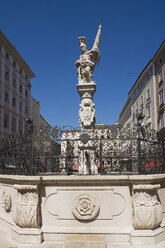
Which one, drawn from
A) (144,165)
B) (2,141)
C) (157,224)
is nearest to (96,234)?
(157,224)

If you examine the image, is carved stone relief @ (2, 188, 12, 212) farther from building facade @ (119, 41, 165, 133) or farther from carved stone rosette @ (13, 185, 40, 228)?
building facade @ (119, 41, 165, 133)

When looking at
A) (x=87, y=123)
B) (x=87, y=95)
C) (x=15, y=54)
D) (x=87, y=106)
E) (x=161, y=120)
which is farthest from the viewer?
(x=15, y=54)

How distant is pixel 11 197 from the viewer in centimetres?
537

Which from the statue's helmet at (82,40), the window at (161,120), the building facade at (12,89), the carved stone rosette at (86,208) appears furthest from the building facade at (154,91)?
the carved stone rosette at (86,208)

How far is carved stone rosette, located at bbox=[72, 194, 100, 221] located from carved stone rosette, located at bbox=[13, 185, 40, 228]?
0.79 m

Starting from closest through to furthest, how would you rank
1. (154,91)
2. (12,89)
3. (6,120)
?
(154,91), (6,120), (12,89)

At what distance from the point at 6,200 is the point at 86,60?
562 cm

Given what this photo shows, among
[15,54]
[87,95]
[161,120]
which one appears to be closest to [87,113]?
[87,95]

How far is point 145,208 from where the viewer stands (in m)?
4.46

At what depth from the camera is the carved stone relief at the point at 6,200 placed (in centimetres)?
535

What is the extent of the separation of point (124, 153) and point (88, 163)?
4.66 ft

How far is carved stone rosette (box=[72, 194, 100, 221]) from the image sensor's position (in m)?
4.66

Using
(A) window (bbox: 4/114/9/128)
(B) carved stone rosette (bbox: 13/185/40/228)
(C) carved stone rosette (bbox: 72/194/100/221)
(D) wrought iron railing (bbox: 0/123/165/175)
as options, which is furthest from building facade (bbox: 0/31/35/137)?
(C) carved stone rosette (bbox: 72/194/100/221)

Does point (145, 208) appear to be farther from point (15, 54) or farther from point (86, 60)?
point (15, 54)
